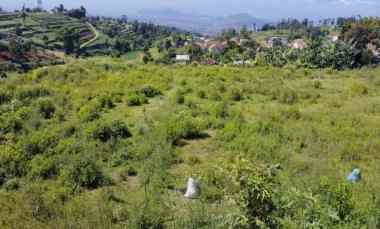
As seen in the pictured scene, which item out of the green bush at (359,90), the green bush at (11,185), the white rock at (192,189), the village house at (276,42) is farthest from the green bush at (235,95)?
the village house at (276,42)

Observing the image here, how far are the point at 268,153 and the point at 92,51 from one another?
50.7 m

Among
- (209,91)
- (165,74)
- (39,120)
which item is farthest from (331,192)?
(165,74)

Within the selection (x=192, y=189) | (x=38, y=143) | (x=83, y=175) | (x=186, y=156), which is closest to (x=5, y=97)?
(x=38, y=143)

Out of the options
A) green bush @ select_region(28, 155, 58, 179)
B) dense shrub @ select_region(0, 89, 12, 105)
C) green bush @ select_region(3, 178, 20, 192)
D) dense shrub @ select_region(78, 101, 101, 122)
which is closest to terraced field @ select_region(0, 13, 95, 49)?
dense shrub @ select_region(0, 89, 12, 105)

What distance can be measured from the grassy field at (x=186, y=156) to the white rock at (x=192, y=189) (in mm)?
135

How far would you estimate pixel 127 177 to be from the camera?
6562 millimetres

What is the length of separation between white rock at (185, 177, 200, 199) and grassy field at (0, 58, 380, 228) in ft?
0.44

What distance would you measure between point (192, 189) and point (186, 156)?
1.74m

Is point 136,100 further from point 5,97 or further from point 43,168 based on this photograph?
point 43,168

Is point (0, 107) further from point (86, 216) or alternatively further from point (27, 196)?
point (86, 216)

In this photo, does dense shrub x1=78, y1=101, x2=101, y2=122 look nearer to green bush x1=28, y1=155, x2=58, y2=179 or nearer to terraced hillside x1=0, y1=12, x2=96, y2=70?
green bush x1=28, y1=155, x2=58, y2=179

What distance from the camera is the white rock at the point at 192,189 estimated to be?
18.7 ft

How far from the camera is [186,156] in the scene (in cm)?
746

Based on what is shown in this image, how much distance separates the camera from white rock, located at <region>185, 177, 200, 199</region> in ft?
18.7
